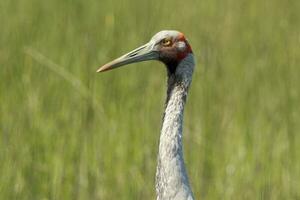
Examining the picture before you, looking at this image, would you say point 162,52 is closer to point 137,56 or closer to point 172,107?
point 137,56

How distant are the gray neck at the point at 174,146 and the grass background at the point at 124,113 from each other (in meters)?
1.07

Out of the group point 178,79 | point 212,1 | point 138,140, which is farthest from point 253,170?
point 212,1

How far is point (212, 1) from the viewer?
8.90 metres

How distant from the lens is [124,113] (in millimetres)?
6254

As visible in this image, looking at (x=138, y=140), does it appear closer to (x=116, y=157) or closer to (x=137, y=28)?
(x=116, y=157)

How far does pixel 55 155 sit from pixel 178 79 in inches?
57.8

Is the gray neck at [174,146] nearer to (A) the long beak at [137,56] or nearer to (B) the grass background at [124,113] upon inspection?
(A) the long beak at [137,56]

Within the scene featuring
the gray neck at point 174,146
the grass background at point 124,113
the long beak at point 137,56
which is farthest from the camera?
the grass background at point 124,113

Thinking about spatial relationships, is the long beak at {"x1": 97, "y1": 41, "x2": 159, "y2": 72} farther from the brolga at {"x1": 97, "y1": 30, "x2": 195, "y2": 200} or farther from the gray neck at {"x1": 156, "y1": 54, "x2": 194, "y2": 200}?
the gray neck at {"x1": 156, "y1": 54, "x2": 194, "y2": 200}

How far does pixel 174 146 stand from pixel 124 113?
1.80 m

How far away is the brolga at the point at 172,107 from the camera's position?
446 cm

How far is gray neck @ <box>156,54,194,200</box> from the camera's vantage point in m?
4.46

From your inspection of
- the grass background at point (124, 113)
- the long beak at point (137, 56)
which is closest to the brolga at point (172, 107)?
the long beak at point (137, 56)

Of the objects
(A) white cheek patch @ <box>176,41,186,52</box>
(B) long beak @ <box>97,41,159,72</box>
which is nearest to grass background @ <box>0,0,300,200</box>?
(B) long beak @ <box>97,41,159,72</box>
